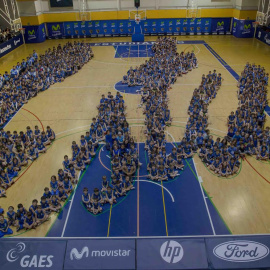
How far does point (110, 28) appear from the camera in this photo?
34.6 metres

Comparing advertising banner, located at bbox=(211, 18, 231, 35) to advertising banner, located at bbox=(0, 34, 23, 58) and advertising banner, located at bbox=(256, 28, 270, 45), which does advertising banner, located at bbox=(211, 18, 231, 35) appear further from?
advertising banner, located at bbox=(0, 34, 23, 58)

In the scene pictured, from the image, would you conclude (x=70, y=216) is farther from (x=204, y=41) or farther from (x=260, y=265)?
(x=204, y=41)

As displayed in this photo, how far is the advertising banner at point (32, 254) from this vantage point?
5723 mm

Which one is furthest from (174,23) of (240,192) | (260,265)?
(260,265)

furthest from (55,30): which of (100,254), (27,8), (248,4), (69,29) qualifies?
(100,254)

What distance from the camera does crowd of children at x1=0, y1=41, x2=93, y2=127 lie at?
16484mm

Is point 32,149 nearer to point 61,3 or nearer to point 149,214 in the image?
point 149,214

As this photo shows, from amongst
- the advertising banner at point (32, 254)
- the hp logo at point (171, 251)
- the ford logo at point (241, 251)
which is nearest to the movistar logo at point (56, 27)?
the advertising banner at point (32, 254)

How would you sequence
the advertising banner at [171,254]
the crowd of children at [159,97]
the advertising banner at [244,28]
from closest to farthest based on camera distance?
the advertising banner at [171,254]
the crowd of children at [159,97]
the advertising banner at [244,28]

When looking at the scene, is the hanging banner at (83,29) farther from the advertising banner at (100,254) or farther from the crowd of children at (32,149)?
the advertising banner at (100,254)

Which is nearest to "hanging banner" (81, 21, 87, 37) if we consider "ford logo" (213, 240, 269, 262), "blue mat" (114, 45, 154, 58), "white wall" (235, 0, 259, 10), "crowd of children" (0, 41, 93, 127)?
"blue mat" (114, 45, 154, 58)

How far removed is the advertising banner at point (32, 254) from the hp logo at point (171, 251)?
207cm

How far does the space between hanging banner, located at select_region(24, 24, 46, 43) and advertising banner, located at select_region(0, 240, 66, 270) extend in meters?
31.0

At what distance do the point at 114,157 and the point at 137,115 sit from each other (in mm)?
5165
